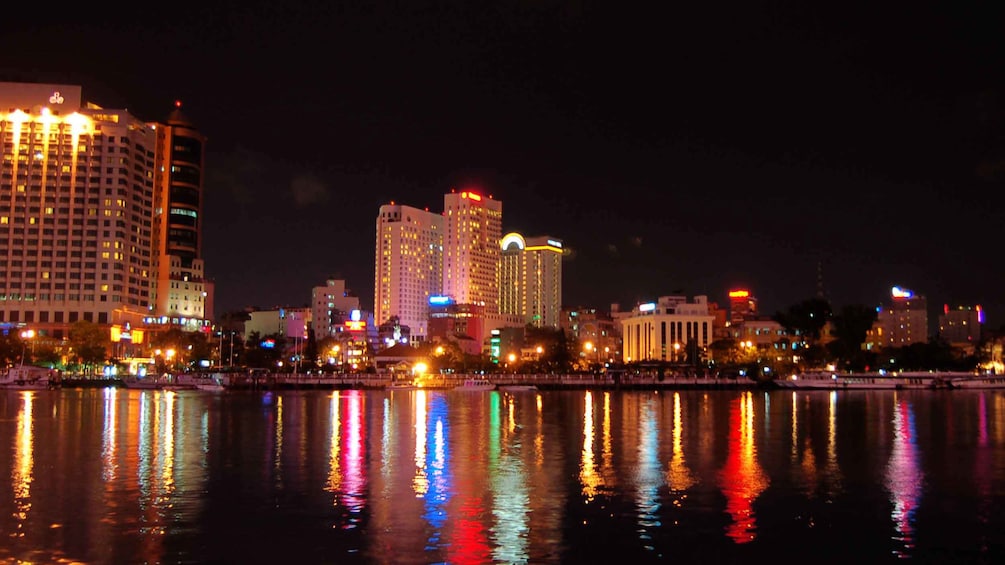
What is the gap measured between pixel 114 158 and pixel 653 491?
165312mm

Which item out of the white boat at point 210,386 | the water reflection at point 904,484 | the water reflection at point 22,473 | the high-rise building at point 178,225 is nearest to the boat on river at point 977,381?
the water reflection at point 904,484

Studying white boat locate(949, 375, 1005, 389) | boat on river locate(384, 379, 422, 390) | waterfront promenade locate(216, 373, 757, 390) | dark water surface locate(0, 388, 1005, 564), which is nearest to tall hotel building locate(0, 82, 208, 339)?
waterfront promenade locate(216, 373, 757, 390)

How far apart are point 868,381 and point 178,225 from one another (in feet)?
456

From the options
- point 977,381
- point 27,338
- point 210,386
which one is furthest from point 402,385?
point 977,381

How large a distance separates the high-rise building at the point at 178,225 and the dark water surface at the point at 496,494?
14451 centimetres

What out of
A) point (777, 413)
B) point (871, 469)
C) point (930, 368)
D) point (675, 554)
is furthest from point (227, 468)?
point (930, 368)

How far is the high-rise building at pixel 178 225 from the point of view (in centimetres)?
19025

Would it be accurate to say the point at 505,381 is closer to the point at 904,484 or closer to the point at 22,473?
the point at 22,473

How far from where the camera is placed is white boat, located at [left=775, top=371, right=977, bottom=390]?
135750mm

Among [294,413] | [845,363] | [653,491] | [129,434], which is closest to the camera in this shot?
[653,491]

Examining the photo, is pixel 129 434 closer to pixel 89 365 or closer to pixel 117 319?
pixel 89 365

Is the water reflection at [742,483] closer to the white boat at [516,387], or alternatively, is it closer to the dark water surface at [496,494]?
the dark water surface at [496,494]

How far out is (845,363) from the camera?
161m

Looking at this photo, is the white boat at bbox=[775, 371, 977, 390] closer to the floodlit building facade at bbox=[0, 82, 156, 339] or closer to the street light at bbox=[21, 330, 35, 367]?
the street light at bbox=[21, 330, 35, 367]
